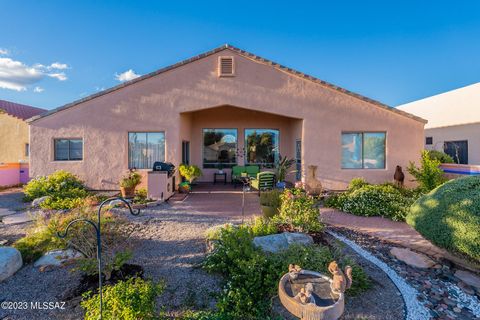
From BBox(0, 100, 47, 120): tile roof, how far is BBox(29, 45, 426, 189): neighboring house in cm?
816

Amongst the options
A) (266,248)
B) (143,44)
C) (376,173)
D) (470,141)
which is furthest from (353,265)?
(470,141)

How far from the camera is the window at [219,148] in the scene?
12.8 meters

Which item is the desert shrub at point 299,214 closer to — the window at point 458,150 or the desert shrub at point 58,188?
the desert shrub at point 58,188

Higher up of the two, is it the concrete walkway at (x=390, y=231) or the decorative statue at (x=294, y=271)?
the decorative statue at (x=294, y=271)

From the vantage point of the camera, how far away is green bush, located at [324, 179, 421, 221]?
7.21m

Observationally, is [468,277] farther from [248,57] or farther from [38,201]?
[38,201]

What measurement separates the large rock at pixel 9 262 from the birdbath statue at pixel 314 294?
443 centimetres

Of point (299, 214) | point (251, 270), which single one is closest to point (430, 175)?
point (299, 214)

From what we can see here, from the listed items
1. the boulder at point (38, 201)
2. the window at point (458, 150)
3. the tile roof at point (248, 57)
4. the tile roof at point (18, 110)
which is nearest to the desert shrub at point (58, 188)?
the boulder at point (38, 201)

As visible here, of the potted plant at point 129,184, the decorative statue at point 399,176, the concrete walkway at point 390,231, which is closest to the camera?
the concrete walkway at point 390,231

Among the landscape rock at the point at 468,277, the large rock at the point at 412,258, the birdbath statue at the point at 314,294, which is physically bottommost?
the landscape rock at the point at 468,277

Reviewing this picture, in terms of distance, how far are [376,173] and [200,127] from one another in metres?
8.87

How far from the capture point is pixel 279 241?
180 inches

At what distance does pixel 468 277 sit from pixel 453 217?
3.35 feet
